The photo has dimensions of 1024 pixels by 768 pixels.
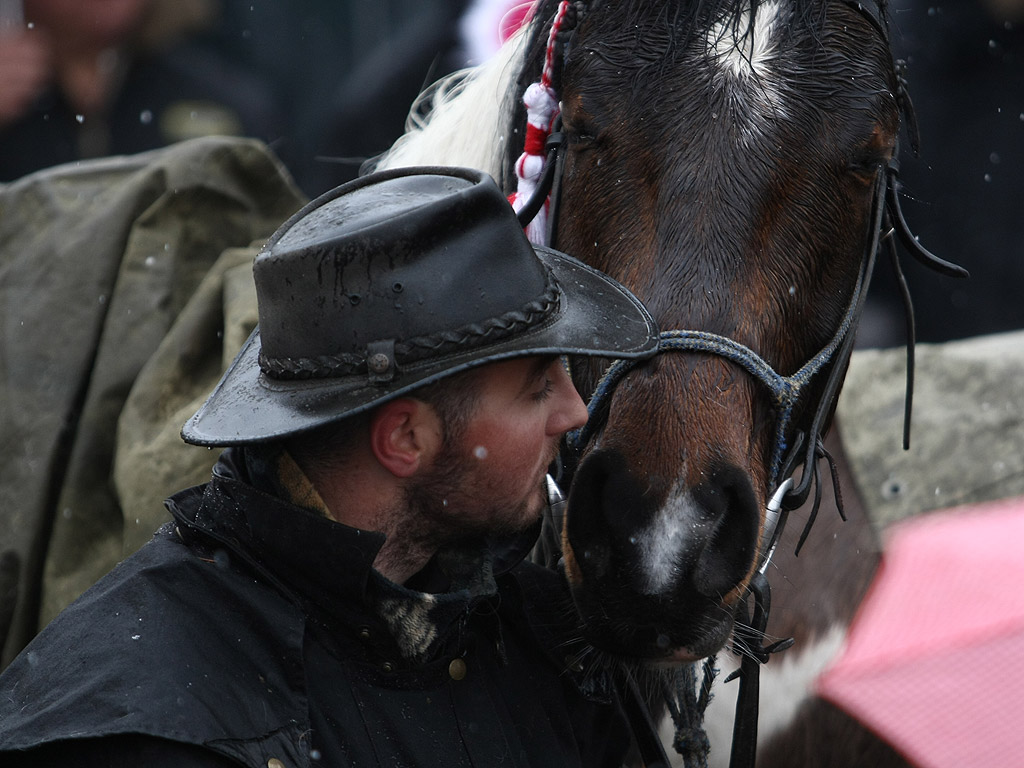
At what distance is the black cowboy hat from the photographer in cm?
142

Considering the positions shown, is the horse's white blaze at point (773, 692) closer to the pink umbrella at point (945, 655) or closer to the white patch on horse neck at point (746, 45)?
the pink umbrella at point (945, 655)

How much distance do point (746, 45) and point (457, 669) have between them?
1.16 m

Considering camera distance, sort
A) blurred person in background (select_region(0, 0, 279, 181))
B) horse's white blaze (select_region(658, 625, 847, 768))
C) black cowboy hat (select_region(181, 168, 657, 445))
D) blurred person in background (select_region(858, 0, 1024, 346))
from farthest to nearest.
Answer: blurred person in background (select_region(0, 0, 279, 181)), blurred person in background (select_region(858, 0, 1024, 346)), horse's white blaze (select_region(658, 625, 847, 768)), black cowboy hat (select_region(181, 168, 657, 445))

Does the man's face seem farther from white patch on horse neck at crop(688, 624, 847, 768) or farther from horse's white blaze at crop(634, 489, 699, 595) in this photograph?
white patch on horse neck at crop(688, 624, 847, 768)

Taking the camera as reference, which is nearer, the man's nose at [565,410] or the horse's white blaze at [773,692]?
the man's nose at [565,410]

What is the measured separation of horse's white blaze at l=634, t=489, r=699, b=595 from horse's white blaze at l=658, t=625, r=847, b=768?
0.81m

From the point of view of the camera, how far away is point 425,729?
1544 mm

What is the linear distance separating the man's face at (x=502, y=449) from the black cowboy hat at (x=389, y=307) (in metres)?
0.10

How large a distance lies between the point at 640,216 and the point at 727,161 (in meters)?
0.17

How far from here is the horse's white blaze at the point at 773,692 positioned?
92.3 inches

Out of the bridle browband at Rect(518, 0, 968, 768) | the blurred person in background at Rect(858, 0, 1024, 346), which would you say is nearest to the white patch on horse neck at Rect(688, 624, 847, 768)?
the bridle browband at Rect(518, 0, 968, 768)

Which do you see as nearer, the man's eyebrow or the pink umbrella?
the man's eyebrow

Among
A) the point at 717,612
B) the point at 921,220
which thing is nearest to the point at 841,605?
the point at 717,612

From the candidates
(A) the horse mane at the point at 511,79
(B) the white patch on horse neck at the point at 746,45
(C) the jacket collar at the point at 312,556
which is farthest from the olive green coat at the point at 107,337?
(B) the white patch on horse neck at the point at 746,45
